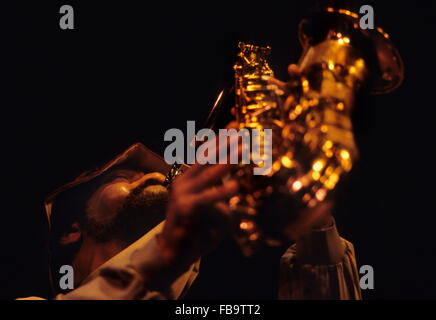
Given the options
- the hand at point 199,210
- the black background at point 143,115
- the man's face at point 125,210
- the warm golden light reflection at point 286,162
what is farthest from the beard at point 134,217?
the warm golden light reflection at point 286,162

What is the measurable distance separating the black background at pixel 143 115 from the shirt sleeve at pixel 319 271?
2.42 ft

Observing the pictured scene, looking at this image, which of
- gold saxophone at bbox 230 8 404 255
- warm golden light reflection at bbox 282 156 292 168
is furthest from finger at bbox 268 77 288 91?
warm golden light reflection at bbox 282 156 292 168

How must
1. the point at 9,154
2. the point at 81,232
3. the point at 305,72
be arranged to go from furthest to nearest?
the point at 9,154, the point at 81,232, the point at 305,72

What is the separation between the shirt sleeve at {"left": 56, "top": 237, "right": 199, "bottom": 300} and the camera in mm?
1212

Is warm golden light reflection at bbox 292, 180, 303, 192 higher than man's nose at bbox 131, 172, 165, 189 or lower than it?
higher

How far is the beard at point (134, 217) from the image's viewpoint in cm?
208

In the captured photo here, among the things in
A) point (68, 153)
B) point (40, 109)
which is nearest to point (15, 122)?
point (40, 109)

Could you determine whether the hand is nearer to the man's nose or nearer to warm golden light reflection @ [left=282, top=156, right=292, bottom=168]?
warm golden light reflection @ [left=282, top=156, right=292, bottom=168]

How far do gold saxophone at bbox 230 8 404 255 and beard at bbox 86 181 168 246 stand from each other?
2.83ft

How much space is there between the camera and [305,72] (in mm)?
1300

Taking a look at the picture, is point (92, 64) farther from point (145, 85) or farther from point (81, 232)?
point (81, 232)

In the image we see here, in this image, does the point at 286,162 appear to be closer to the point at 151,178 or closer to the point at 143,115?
the point at 151,178
